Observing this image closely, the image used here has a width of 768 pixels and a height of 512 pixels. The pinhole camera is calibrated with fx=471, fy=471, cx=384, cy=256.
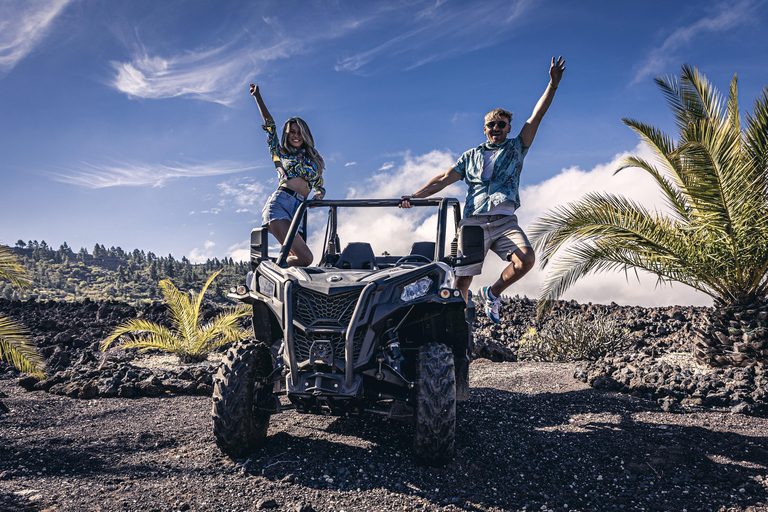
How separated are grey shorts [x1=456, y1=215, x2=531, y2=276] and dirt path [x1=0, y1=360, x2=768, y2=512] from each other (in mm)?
1546

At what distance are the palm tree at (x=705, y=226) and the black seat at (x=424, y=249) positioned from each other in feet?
13.3

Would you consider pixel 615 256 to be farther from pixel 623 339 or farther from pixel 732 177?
pixel 623 339

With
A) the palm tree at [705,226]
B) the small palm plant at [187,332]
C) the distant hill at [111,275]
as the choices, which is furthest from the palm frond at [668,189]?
the distant hill at [111,275]

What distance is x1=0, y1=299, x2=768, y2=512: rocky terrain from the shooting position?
3137 mm

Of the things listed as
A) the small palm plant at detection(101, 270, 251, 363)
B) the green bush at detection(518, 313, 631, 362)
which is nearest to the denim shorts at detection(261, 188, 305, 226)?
the small palm plant at detection(101, 270, 251, 363)

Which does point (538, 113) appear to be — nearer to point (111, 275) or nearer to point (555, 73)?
point (555, 73)

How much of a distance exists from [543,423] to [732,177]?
478 centimetres

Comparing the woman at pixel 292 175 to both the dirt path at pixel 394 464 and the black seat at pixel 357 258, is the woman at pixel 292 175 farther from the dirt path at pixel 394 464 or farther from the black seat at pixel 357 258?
the dirt path at pixel 394 464

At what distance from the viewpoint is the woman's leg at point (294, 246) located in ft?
16.4

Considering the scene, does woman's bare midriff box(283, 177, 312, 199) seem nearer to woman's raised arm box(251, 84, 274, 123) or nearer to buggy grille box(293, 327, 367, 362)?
woman's raised arm box(251, 84, 274, 123)

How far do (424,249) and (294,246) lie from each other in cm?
140

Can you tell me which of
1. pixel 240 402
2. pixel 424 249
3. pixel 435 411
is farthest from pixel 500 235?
pixel 240 402

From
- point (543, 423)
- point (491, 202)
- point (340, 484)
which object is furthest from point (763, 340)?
point (340, 484)

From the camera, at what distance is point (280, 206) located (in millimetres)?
5238
